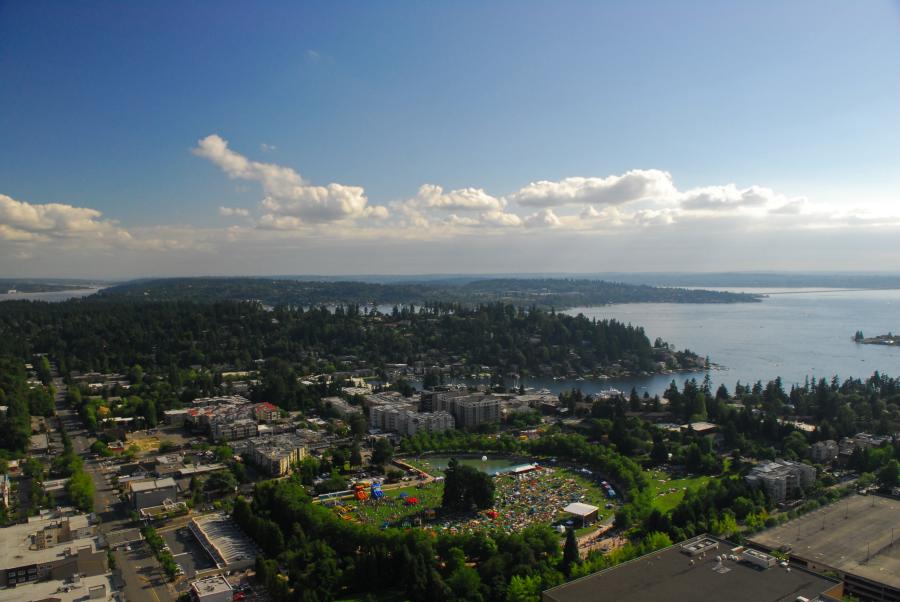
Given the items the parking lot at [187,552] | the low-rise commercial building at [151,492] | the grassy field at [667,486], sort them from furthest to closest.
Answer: the grassy field at [667,486] < the low-rise commercial building at [151,492] < the parking lot at [187,552]

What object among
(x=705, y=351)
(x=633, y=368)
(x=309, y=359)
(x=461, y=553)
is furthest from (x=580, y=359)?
(x=461, y=553)

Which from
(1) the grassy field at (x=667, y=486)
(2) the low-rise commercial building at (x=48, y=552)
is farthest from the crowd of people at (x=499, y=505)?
(2) the low-rise commercial building at (x=48, y=552)

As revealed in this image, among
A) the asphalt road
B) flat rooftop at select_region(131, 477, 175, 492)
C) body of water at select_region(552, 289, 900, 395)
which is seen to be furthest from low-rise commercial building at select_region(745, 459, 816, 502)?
body of water at select_region(552, 289, 900, 395)

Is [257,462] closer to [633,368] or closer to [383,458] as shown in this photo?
[383,458]

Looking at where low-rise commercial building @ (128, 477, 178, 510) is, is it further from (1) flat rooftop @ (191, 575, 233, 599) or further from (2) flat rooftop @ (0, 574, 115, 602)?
(1) flat rooftop @ (191, 575, 233, 599)

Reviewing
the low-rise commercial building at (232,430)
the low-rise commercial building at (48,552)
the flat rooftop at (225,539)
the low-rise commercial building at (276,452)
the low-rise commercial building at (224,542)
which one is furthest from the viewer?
the low-rise commercial building at (232,430)

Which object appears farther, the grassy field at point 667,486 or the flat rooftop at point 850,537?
the grassy field at point 667,486

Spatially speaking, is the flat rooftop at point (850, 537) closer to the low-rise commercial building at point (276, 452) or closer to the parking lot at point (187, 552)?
the parking lot at point (187, 552)
